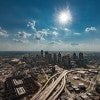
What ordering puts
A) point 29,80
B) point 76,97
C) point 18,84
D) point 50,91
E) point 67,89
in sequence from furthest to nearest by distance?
point 29,80
point 18,84
point 67,89
point 50,91
point 76,97

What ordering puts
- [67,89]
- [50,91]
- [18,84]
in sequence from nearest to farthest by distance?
[50,91] → [67,89] → [18,84]

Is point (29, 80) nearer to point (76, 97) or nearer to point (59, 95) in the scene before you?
point (59, 95)

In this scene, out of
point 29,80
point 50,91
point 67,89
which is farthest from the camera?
point 29,80

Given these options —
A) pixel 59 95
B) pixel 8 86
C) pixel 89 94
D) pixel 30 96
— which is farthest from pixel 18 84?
pixel 89 94

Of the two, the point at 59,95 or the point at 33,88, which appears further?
the point at 33,88

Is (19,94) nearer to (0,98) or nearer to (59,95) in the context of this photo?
(0,98)

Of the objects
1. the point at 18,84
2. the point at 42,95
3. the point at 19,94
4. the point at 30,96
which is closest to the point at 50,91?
the point at 42,95

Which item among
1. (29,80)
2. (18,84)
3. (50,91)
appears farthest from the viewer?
(29,80)

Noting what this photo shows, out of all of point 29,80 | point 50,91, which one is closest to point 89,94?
point 50,91

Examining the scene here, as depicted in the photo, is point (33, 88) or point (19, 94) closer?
point (19, 94)
